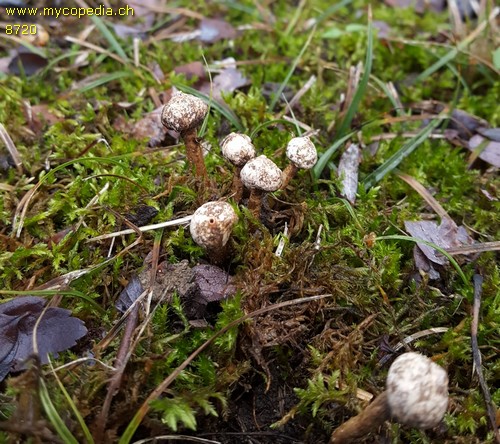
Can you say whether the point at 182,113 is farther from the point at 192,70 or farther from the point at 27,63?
the point at 27,63

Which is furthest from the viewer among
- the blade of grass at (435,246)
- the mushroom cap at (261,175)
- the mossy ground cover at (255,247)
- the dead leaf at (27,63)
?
the dead leaf at (27,63)

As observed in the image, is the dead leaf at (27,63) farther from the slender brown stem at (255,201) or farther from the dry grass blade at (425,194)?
the dry grass blade at (425,194)

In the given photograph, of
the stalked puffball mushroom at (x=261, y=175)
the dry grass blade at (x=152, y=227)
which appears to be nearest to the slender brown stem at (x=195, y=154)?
the dry grass blade at (x=152, y=227)

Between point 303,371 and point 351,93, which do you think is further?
point 351,93

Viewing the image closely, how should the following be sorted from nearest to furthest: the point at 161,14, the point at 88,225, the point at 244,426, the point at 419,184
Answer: the point at 244,426
the point at 88,225
the point at 419,184
the point at 161,14

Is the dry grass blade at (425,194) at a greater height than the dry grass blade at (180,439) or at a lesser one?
greater

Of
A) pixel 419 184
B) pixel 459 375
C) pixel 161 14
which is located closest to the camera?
pixel 459 375

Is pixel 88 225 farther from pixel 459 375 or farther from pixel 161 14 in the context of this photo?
pixel 161 14

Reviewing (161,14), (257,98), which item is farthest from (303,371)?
(161,14)

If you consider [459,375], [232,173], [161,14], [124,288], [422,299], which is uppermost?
[161,14]
